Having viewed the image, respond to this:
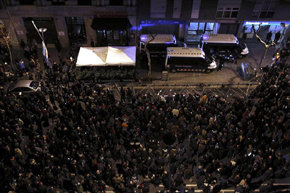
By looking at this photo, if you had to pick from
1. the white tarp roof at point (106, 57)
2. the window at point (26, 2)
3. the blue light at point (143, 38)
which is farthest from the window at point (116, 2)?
the window at point (26, 2)

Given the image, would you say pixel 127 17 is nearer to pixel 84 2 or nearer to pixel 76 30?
pixel 84 2

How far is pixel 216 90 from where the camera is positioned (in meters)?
27.4

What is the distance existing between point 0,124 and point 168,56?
16.5 m

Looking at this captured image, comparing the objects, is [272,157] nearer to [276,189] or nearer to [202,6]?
[276,189]

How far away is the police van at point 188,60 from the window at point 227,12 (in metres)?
6.08

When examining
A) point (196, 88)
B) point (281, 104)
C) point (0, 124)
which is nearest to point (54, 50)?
point (0, 124)

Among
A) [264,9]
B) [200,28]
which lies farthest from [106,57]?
[264,9]

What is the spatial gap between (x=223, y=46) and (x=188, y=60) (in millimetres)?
5116

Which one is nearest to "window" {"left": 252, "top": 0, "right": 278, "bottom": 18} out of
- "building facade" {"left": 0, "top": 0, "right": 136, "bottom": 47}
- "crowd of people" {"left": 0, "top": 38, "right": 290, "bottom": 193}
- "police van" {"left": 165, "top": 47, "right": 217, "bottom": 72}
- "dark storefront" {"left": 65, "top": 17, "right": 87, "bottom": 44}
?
"police van" {"left": 165, "top": 47, "right": 217, "bottom": 72}

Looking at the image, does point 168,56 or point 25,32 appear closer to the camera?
point 168,56

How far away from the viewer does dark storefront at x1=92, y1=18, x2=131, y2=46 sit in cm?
2991

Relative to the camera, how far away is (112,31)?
1252 inches

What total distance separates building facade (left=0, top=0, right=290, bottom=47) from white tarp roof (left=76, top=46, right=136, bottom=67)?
3418 millimetres

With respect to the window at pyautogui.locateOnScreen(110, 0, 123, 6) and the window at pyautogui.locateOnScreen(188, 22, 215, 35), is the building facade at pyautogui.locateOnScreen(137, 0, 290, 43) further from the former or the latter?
the window at pyautogui.locateOnScreen(110, 0, 123, 6)
